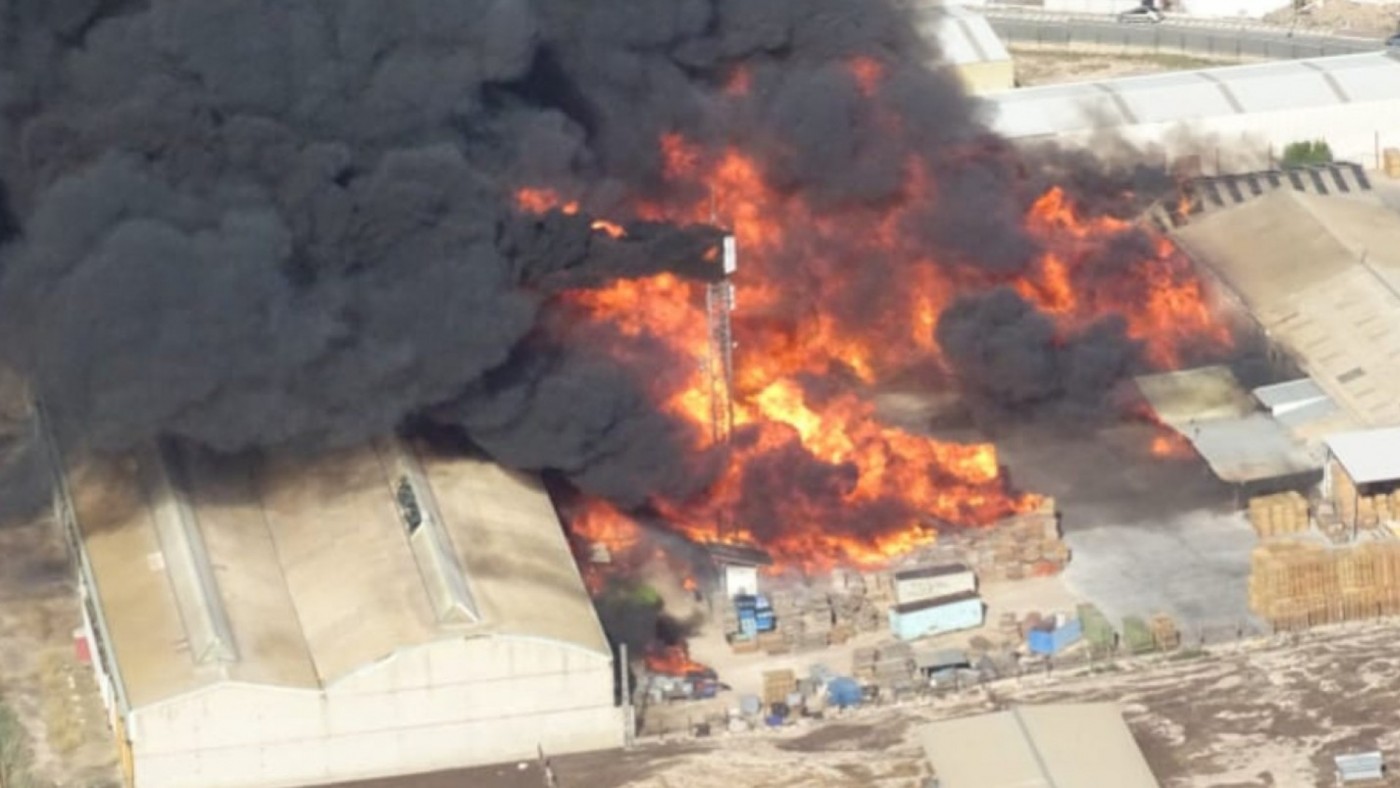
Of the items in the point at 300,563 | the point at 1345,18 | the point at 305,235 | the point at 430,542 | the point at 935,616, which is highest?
the point at 1345,18

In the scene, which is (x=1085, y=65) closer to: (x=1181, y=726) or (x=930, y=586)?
(x=930, y=586)

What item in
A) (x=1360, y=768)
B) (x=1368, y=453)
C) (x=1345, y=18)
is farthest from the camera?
(x=1345, y=18)

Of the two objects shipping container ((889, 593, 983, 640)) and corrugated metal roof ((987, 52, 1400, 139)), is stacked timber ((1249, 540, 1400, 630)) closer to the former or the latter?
shipping container ((889, 593, 983, 640))

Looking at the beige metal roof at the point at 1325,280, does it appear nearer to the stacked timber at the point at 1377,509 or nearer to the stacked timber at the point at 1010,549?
the stacked timber at the point at 1377,509

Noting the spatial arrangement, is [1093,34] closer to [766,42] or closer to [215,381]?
[766,42]

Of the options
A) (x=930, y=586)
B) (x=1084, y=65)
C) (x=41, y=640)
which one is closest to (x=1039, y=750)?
(x=930, y=586)

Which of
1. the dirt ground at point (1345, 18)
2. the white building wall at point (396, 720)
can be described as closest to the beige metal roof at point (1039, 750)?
the white building wall at point (396, 720)
